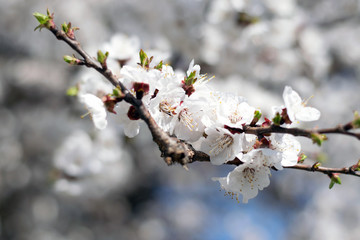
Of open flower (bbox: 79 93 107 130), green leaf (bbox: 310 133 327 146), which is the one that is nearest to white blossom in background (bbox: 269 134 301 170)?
green leaf (bbox: 310 133 327 146)

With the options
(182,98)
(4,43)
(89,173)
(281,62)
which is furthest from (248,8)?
(4,43)

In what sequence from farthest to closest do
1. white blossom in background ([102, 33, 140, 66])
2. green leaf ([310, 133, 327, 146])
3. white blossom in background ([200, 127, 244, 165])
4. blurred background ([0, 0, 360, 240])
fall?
blurred background ([0, 0, 360, 240]) → white blossom in background ([102, 33, 140, 66]) → white blossom in background ([200, 127, 244, 165]) → green leaf ([310, 133, 327, 146])

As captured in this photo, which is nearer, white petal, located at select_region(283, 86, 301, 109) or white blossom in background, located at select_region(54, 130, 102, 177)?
white petal, located at select_region(283, 86, 301, 109)

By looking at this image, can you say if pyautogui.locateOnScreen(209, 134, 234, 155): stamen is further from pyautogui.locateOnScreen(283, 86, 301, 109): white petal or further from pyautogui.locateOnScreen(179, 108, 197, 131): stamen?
pyautogui.locateOnScreen(283, 86, 301, 109): white petal

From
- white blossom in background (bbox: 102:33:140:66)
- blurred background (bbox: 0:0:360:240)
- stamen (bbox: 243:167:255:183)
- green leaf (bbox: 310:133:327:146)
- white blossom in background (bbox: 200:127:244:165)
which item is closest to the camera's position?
green leaf (bbox: 310:133:327:146)

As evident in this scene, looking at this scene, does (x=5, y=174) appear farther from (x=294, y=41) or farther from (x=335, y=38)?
(x=335, y=38)

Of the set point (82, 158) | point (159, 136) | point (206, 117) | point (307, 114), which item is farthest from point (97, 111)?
point (82, 158)
